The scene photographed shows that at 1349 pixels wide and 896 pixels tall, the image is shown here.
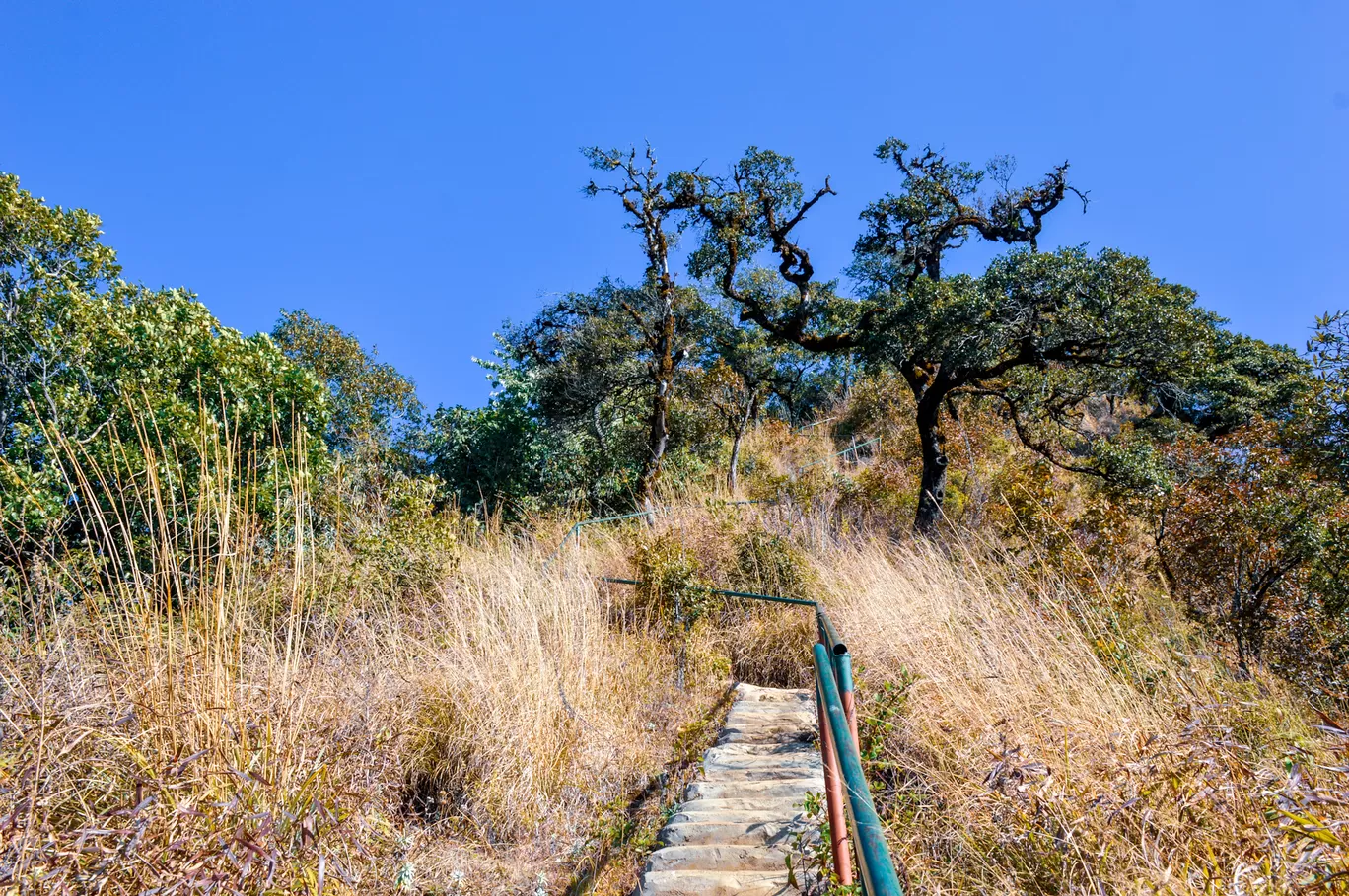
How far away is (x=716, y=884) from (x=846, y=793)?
1.32 meters

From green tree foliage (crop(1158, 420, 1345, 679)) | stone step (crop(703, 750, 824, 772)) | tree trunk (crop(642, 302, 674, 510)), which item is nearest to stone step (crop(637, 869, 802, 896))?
stone step (crop(703, 750, 824, 772))

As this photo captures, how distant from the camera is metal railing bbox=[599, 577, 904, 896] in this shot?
1.06 metres

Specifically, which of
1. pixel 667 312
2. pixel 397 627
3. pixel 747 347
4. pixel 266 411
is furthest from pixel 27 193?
pixel 747 347

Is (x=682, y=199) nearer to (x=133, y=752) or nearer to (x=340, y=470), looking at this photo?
(x=340, y=470)

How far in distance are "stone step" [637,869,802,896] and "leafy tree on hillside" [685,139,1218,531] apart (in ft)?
16.5

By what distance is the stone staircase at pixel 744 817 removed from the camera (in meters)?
2.94

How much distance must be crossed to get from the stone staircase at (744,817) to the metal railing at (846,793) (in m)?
0.65

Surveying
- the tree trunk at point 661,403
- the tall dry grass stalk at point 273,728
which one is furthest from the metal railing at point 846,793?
the tree trunk at point 661,403

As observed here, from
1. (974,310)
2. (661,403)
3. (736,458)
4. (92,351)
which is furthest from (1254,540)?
(92,351)

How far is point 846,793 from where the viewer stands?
196 cm

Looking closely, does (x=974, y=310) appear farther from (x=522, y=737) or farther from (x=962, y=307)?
(x=522, y=737)

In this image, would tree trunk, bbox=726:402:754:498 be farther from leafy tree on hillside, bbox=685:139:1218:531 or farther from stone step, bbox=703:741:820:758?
stone step, bbox=703:741:820:758

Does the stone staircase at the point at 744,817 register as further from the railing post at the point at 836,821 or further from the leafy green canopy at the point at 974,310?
the leafy green canopy at the point at 974,310

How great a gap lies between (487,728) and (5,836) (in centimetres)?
228
